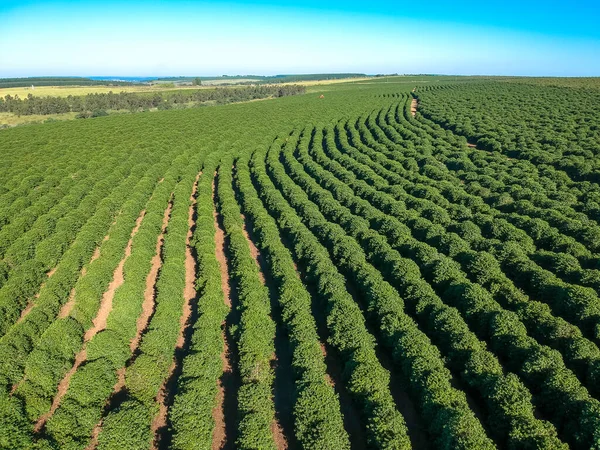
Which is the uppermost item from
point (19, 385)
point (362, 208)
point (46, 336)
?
point (362, 208)

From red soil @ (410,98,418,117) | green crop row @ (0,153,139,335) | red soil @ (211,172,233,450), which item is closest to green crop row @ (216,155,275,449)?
red soil @ (211,172,233,450)

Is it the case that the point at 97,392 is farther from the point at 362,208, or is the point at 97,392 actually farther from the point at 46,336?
the point at 362,208

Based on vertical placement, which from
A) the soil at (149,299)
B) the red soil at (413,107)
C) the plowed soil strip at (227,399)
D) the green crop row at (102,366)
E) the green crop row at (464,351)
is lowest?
the plowed soil strip at (227,399)

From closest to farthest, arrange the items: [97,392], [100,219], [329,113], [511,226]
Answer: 1. [97,392]
2. [511,226]
3. [100,219]
4. [329,113]

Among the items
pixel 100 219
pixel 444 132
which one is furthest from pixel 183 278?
pixel 444 132

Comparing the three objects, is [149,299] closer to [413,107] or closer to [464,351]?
[464,351]

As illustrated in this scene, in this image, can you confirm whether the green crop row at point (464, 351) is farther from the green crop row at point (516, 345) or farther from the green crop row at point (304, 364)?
the green crop row at point (304, 364)

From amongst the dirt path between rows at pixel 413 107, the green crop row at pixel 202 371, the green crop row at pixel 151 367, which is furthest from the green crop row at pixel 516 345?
the dirt path between rows at pixel 413 107
